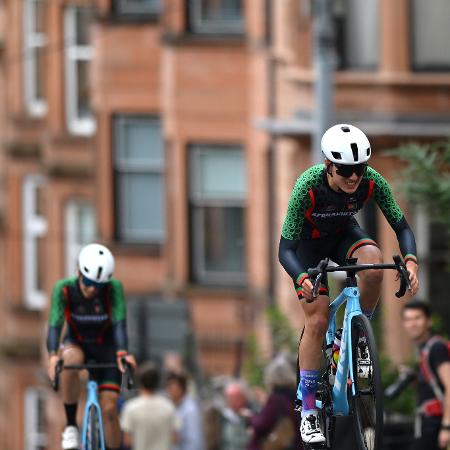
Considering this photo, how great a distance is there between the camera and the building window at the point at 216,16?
112ft

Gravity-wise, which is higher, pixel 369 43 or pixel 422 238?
pixel 369 43

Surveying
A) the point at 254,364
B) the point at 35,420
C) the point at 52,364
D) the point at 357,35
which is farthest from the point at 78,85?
the point at 52,364

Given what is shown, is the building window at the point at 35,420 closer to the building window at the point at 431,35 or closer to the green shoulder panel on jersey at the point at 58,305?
the building window at the point at 431,35

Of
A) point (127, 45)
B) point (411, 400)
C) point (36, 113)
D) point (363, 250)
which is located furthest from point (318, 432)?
point (36, 113)

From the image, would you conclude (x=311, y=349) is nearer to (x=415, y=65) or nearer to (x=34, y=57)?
(x=415, y=65)

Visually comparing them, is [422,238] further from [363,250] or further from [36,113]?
[36,113]

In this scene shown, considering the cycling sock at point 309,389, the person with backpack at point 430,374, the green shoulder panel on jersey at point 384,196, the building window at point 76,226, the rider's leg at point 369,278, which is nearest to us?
the green shoulder panel on jersey at point 384,196

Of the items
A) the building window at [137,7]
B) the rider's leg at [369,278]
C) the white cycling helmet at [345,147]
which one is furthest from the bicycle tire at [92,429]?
the building window at [137,7]

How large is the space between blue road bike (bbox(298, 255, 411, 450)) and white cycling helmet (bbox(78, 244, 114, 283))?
235 cm

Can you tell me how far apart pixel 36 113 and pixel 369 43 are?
59.8 feet

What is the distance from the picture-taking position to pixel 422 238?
2858 centimetres

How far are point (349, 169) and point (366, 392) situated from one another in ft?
4.91

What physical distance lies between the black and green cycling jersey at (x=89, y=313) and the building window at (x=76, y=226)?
80.9ft

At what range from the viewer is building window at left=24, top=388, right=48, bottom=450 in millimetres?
46812
